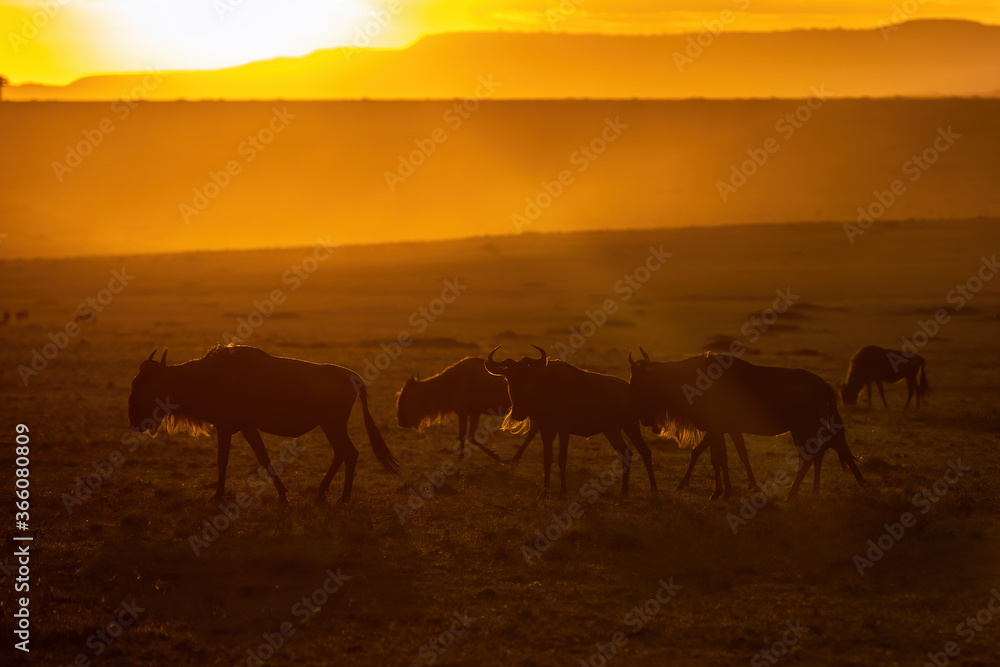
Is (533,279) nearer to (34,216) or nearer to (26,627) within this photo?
(26,627)

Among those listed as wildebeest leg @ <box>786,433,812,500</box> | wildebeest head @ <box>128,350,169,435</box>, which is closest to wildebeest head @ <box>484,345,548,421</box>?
wildebeest leg @ <box>786,433,812,500</box>

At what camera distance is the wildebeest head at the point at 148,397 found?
12.5 m

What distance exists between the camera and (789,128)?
125938 millimetres

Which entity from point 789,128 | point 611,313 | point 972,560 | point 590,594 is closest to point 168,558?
point 590,594

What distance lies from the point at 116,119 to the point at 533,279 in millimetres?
92909

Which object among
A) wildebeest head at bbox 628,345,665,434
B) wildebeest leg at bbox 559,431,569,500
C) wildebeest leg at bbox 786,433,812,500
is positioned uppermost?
wildebeest head at bbox 628,345,665,434

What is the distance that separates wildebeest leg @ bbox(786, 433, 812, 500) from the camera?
1227 centimetres

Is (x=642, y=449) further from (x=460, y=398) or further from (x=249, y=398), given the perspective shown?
(x=249, y=398)

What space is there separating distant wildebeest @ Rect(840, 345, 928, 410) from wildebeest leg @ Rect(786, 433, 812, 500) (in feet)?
27.5

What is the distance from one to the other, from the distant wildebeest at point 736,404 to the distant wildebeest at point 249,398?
349 centimetres

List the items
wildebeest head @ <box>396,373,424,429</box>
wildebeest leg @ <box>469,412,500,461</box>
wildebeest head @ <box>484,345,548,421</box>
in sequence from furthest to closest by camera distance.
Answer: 1. wildebeest head @ <box>396,373,424,429</box>
2. wildebeest leg @ <box>469,412,500,461</box>
3. wildebeest head @ <box>484,345,548,421</box>

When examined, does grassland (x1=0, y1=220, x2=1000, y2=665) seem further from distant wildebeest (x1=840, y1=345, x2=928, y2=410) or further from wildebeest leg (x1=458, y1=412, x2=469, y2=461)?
distant wildebeest (x1=840, y1=345, x2=928, y2=410)

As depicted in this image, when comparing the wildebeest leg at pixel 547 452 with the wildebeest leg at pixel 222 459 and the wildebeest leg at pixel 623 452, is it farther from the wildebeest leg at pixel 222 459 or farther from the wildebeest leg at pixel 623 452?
the wildebeest leg at pixel 222 459

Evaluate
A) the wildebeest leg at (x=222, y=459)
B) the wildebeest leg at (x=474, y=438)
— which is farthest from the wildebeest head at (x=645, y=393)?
the wildebeest leg at (x=222, y=459)
